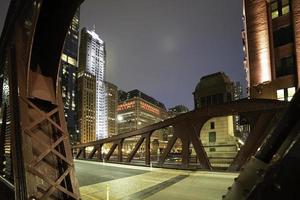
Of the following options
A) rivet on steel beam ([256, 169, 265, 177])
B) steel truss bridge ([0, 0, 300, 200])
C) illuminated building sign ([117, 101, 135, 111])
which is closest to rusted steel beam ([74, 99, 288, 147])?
steel truss bridge ([0, 0, 300, 200])

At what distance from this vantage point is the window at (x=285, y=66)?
26.6 m

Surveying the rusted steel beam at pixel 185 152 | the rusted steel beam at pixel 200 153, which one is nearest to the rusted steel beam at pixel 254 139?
the rusted steel beam at pixel 200 153

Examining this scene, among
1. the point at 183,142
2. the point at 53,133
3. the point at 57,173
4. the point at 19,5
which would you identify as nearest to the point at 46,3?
the point at 19,5

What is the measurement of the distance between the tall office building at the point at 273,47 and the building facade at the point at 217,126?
5.79 meters

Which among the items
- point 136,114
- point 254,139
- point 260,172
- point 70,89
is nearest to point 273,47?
point 254,139

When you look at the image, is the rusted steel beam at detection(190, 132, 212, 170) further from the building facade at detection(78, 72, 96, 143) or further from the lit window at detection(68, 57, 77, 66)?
the lit window at detection(68, 57, 77, 66)

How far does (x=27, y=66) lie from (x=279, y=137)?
5969mm

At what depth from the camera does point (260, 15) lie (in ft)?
97.2

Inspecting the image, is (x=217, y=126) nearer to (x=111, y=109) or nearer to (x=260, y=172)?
(x=260, y=172)

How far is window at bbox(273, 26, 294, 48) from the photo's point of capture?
2734cm

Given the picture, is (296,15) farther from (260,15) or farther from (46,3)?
(46,3)

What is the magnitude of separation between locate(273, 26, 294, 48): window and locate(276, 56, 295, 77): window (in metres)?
1.93

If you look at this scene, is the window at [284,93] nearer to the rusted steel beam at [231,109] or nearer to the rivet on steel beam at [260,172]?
the rusted steel beam at [231,109]

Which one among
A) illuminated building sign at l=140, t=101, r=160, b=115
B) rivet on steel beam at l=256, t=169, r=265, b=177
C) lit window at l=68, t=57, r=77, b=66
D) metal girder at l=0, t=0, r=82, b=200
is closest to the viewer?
rivet on steel beam at l=256, t=169, r=265, b=177
